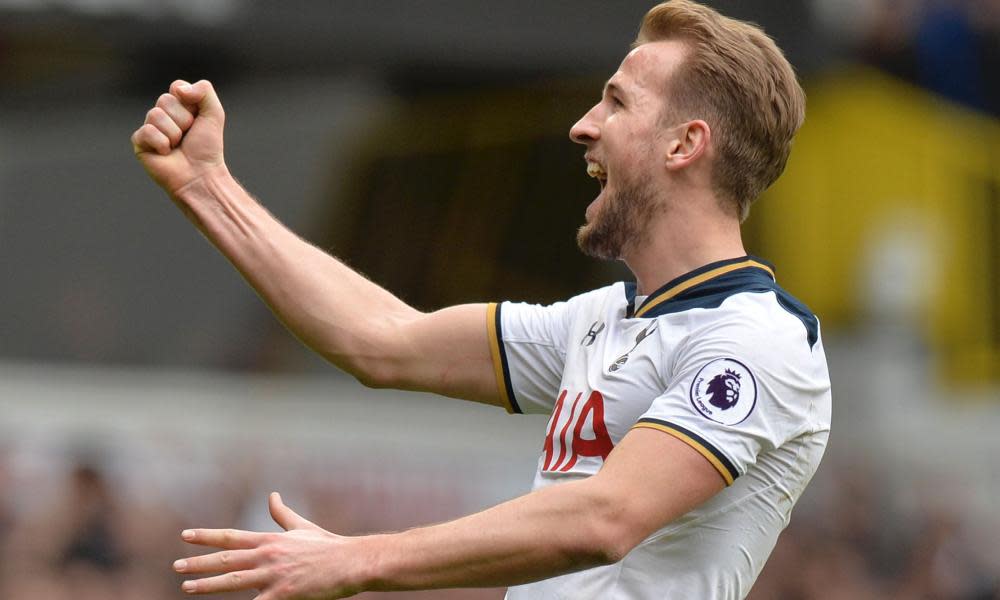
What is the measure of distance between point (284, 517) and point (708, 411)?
0.94 metres

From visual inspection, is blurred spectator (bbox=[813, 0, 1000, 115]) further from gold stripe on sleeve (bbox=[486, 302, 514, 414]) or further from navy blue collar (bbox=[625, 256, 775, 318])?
navy blue collar (bbox=[625, 256, 775, 318])

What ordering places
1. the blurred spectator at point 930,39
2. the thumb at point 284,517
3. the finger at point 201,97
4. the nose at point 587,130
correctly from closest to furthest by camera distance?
the thumb at point 284,517
the nose at point 587,130
the finger at point 201,97
the blurred spectator at point 930,39

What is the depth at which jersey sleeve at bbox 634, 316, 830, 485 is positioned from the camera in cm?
332

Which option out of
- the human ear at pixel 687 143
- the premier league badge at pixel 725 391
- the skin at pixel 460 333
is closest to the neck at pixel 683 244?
the skin at pixel 460 333

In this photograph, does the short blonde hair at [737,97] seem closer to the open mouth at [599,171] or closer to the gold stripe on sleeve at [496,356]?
the open mouth at [599,171]

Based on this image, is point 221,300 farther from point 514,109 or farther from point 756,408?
point 756,408

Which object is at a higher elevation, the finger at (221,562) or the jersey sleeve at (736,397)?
the jersey sleeve at (736,397)

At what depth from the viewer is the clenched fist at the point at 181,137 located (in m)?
4.02

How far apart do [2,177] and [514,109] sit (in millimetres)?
5202

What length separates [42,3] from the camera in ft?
41.0

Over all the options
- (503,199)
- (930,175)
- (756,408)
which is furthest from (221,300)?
(756,408)

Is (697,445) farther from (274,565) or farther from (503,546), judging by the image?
(274,565)

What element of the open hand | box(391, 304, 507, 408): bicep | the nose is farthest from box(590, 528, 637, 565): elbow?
the nose

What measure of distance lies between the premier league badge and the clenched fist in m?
1.50
